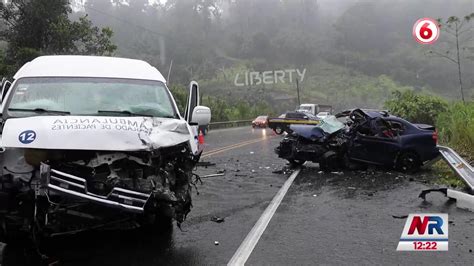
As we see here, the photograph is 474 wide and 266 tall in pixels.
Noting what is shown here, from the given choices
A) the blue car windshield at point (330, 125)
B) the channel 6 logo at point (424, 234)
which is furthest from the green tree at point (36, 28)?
the channel 6 logo at point (424, 234)

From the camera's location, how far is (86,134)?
4.78m

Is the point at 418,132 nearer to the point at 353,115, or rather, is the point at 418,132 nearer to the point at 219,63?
the point at 353,115

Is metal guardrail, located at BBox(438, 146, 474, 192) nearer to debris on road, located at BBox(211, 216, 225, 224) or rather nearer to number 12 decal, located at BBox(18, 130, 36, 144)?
debris on road, located at BBox(211, 216, 225, 224)

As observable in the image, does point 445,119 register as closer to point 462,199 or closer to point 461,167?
point 461,167

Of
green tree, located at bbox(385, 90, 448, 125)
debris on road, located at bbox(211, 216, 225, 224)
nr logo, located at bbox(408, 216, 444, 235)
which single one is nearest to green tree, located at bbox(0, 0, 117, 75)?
debris on road, located at bbox(211, 216, 225, 224)

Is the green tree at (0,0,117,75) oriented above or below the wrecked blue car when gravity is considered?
above

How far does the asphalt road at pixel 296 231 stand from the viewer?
17.2 ft

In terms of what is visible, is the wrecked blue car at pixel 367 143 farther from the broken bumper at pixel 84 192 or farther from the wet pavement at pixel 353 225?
the broken bumper at pixel 84 192

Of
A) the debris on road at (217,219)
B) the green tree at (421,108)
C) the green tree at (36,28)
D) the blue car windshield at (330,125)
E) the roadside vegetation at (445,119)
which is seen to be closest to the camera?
the debris on road at (217,219)

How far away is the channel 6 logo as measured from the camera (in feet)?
15.4

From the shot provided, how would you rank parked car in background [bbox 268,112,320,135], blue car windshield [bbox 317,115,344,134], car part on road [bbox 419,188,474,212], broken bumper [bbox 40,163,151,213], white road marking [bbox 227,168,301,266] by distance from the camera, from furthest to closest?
parked car in background [bbox 268,112,320,135] → blue car windshield [bbox 317,115,344,134] → car part on road [bbox 419,188,474,212] → white road marking [bbox 227,168,301,266] → broken bumper [bbox 40,163,151,213]

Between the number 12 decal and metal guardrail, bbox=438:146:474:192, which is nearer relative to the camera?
the number 12 decal

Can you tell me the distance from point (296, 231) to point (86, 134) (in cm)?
302

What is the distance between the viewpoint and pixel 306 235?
20.4ft
